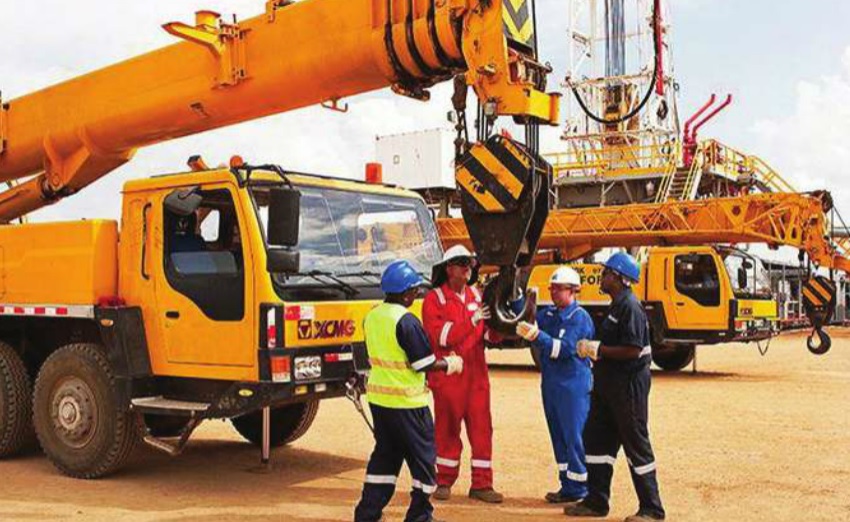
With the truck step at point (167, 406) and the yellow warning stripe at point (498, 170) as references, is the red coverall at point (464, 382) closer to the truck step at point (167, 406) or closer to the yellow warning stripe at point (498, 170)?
the yellow warning stripe at point (498, 170)

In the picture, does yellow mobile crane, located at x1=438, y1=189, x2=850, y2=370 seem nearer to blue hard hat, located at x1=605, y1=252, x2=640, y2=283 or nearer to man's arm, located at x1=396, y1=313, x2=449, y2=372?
blue hard hat, located at x1=605, y1=252, x2=640, y2=283

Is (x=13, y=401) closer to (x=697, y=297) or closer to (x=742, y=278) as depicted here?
(x=697, y=297)

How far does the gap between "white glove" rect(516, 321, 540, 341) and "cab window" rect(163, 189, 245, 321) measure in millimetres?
1964

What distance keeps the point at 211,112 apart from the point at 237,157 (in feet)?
2.71

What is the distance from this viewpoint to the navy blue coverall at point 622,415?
601cm

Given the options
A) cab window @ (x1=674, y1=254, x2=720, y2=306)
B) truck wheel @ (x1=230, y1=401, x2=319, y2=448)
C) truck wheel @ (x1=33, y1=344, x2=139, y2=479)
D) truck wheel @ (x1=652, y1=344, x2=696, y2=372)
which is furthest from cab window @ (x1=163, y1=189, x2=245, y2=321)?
truck wheel @ (x1=652, y1=344, x2=696, y2=372)

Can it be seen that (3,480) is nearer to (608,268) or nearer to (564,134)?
(608,268)

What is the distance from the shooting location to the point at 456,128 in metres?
6.37

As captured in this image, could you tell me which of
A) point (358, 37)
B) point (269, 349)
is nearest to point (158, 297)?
point (269, 349)

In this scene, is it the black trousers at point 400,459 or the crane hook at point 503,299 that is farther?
the crane hook at point 503,299

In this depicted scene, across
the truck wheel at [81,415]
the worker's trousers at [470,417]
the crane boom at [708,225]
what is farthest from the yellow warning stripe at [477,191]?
the crane boom at [708,225]

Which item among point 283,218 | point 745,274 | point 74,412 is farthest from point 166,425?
point 745,274

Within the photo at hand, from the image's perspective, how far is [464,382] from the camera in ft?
21.8

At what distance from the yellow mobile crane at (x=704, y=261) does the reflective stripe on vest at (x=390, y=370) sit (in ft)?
35.5
